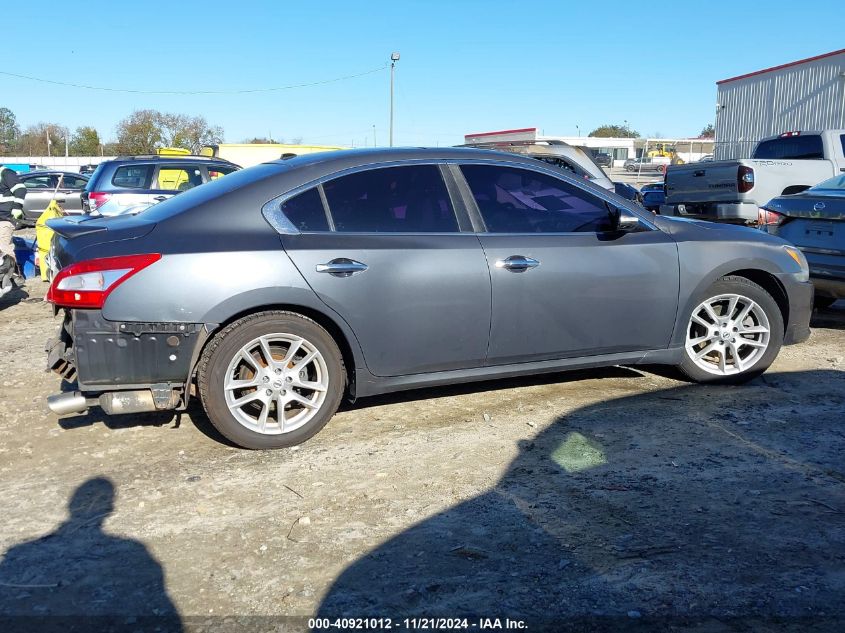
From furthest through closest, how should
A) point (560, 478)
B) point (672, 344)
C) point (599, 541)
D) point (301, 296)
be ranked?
point (672, 344)
point (301, 296)
point (560, 478)
point (599, 541)

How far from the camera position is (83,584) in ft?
9.69

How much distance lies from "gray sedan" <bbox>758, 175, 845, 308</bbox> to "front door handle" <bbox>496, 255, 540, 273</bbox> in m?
3.80

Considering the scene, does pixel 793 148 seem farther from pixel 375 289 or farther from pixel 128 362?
pixel 128 362

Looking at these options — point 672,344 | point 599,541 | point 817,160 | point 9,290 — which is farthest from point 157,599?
point 817,160

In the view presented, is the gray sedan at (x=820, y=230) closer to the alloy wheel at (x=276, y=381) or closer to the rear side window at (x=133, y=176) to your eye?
the alloy wheel at (x=276, y=381)

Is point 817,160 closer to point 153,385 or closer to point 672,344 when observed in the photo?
point 672,344

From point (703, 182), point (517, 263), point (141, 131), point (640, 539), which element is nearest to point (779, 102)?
point (703, 182)

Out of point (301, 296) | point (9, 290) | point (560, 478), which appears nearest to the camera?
point (560, 478)

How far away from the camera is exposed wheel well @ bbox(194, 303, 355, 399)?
4.17 meters

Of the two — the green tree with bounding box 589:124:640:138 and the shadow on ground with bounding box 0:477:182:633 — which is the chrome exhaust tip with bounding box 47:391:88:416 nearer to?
the shadow on ground with bounding box 0:477:182:633

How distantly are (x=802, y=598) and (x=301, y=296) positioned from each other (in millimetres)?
2691

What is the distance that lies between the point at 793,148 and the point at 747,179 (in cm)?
245

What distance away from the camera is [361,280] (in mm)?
4316

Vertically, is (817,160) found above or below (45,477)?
above
